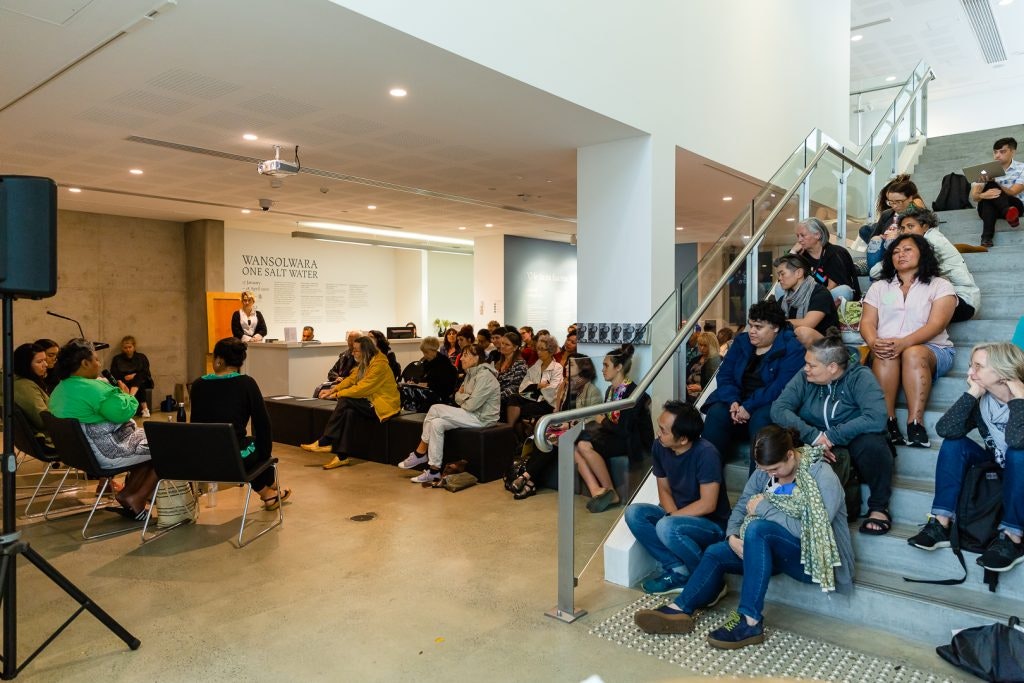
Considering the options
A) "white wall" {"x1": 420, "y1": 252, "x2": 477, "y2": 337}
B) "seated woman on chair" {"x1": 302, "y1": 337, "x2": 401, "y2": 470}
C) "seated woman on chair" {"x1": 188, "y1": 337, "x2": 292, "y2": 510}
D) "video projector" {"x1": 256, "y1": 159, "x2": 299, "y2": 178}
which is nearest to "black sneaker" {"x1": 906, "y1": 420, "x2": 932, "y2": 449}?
"seated woman on chair" {"x1": 188, "y1": 337, "x2": 292, "y2": 510}

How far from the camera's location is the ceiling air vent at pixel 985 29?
35.4 ft

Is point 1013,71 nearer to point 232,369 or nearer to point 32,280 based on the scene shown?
point 232,369

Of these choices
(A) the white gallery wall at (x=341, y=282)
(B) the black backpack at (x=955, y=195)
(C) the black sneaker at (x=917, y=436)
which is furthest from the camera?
(A) the white gallery wall at (x=341, y=282)

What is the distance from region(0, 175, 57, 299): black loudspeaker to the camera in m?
2.72

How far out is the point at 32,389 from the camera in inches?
223

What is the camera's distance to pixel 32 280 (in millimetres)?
2779

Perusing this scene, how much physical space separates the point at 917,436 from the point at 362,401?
16.3 feet

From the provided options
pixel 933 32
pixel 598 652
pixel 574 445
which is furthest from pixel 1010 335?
pixel 933 32

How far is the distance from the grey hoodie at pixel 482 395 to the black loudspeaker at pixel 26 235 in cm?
386

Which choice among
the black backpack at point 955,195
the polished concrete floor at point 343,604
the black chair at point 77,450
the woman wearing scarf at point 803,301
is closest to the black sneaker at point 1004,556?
the polished concrete floor at point 343,604

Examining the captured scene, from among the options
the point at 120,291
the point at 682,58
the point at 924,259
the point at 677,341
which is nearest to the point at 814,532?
the point at 677,341

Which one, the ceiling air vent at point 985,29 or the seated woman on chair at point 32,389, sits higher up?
the ceiling air vent at point 985,29

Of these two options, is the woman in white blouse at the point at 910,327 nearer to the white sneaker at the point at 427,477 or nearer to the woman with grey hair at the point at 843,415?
the woman with grey hair at the point at 843,415

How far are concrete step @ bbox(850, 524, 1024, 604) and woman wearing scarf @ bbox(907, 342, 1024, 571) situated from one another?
6cm
